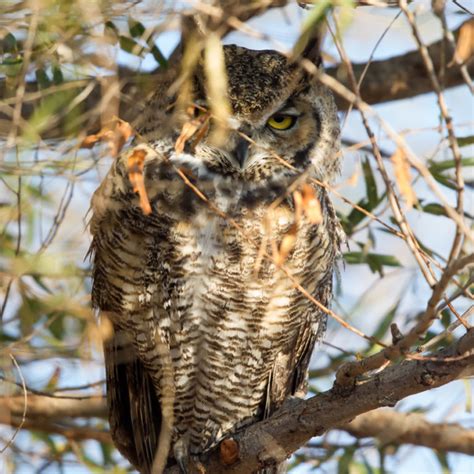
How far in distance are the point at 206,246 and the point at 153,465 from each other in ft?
2.23

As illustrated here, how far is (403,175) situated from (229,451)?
1104 millimetres

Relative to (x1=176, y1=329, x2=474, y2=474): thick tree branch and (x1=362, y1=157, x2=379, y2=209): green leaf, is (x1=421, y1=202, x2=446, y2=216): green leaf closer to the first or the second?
(x1=362, y1=157, x2=379, y2=209): green leaf

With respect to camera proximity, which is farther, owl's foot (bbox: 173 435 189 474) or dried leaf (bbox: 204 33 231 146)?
owl's foot (bbox: 173 435 189 474)

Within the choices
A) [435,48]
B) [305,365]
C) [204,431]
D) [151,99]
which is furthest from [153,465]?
[435,48]

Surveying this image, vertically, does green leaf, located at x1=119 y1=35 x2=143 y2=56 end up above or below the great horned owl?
above

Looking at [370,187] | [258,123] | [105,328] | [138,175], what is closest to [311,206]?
[138,175]

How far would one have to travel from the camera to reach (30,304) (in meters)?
2.80

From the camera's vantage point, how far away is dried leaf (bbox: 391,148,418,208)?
1516 millimetres

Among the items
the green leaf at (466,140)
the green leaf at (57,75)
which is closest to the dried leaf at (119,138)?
the green leaf at (57,75)

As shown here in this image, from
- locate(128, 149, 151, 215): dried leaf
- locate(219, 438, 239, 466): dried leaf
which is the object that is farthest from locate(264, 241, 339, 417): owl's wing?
locate(128, 149, 151, 215): dried leaf

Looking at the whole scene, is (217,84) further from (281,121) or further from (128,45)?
(128,45)

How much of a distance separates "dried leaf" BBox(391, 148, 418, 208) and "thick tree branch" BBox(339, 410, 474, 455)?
1.70 metres

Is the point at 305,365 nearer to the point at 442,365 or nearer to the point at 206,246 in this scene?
the point at 206,246

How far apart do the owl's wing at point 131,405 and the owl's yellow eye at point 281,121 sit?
2.52 ft
